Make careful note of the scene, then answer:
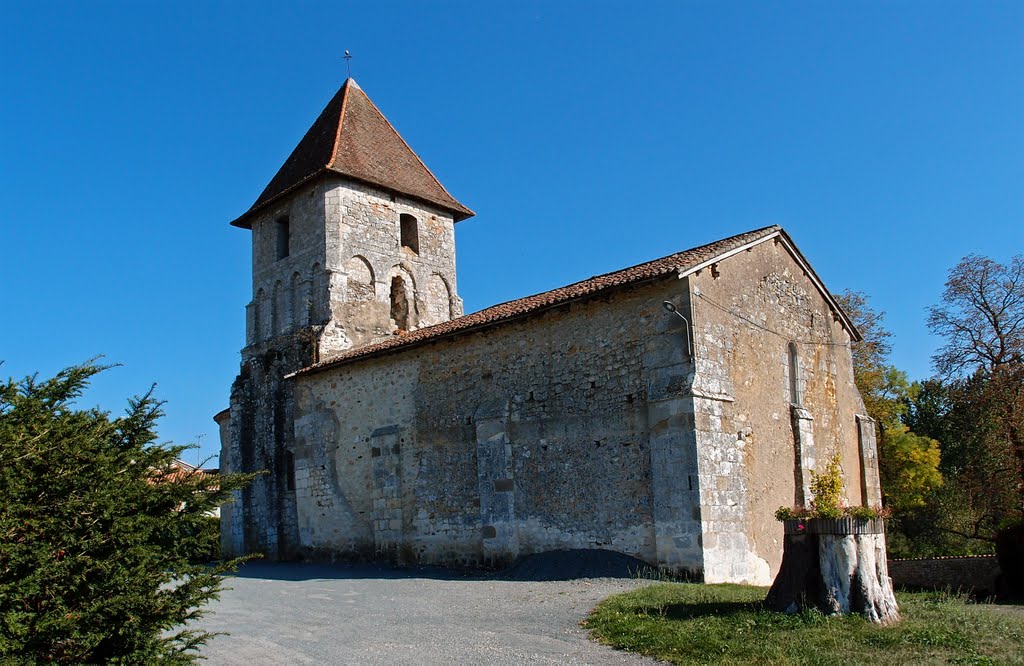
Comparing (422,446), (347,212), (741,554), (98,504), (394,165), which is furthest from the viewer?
(394,165)

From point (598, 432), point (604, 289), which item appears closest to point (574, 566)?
point (598, 432)

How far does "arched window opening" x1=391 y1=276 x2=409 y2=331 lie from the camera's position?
2379 cm

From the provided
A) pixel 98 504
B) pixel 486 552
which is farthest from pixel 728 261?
pixel 98 504

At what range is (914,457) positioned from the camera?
25969 mm

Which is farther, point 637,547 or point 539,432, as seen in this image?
point 539,432

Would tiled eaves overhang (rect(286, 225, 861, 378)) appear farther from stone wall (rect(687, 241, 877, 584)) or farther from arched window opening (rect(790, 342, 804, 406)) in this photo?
arched window opening (rect(790, 342, 804, 406))

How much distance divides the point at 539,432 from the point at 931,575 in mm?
10033

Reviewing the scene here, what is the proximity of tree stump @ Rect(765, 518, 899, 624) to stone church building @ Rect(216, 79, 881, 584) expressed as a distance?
3643 mm

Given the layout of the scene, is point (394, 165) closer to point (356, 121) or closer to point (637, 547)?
point (356, 121)

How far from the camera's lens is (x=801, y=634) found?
8234 mm

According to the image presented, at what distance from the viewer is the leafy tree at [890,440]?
1023 inches

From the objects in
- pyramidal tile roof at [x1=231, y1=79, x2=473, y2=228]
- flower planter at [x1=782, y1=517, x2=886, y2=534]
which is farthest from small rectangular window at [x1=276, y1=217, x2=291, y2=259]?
flower planter at [x1=782, y1=517, x2=886, y2=534]

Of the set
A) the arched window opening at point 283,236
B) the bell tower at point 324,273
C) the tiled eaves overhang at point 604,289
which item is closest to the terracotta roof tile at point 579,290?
the tiled eaves overhang at point 604,289

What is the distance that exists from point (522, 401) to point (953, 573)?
34.4ft
